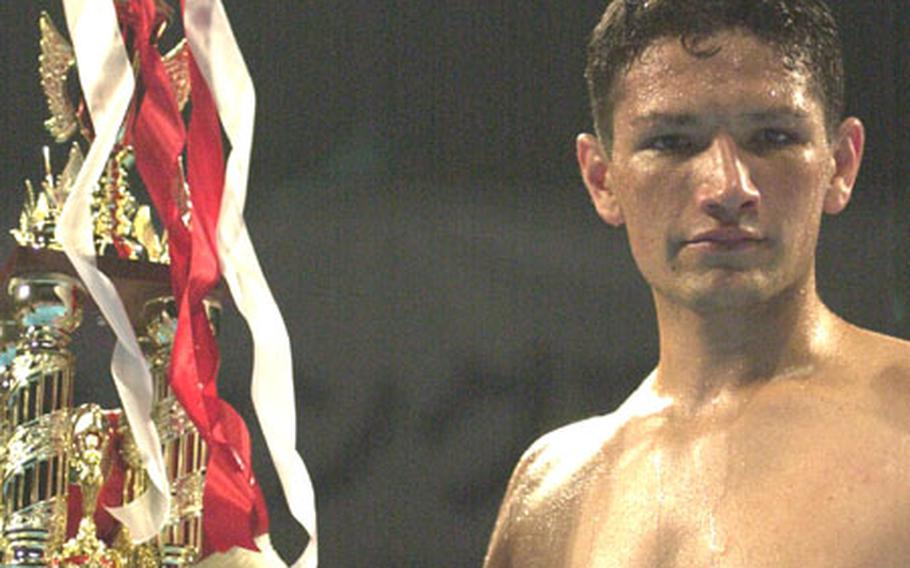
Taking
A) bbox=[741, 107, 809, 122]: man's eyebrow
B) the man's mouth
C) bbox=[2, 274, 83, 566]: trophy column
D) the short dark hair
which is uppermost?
the short dark hair

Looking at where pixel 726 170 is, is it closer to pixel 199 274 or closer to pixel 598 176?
pixel 598 176

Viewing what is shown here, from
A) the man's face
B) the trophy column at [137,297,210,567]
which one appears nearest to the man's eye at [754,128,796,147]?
the man's face

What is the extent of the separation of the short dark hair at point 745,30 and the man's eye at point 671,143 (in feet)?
0.20

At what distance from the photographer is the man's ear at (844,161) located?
123cm

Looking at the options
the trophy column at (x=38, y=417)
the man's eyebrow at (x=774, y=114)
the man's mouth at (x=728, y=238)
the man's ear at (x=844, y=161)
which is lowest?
the trophy column at (x=38, y=417)

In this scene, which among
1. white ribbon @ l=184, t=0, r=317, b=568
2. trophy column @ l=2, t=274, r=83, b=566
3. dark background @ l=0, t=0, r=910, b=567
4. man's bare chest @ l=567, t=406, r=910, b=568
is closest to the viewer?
man's bare chest @ l=567, t=406, r=910, b=568

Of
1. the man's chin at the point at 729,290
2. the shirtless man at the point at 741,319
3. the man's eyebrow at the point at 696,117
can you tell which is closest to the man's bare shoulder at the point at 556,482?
the shirtless man at the point at 741,319

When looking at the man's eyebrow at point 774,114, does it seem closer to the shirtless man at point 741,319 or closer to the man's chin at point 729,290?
the shirtless man at point 741,319

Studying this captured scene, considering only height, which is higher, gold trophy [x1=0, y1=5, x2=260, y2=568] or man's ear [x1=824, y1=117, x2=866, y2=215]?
man's ear [x1=824, y1=117, x2=866, y2=215]

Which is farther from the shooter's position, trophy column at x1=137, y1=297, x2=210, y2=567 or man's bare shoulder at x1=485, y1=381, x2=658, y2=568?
trophy column at x1=137, y1=297, x2=210, y2=567

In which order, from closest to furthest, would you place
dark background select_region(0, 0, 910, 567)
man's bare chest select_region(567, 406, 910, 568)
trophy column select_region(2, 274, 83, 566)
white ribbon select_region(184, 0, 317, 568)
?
man's bare chest select_region(567, 406, 910, 568) → white ribbon select_region(184, 0, 317, 568) → trophy column select_region(2, 274, 83, 566) → dark background select_region(0, 0, 910, 567)

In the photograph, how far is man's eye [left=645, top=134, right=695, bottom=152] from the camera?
3.93ft

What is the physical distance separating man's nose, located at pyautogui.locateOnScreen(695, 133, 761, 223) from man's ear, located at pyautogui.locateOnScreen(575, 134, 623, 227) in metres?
0.12

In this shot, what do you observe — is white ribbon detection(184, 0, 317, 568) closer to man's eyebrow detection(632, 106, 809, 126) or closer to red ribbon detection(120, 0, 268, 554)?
red ribbon detection(120, 0, 268, 554)
